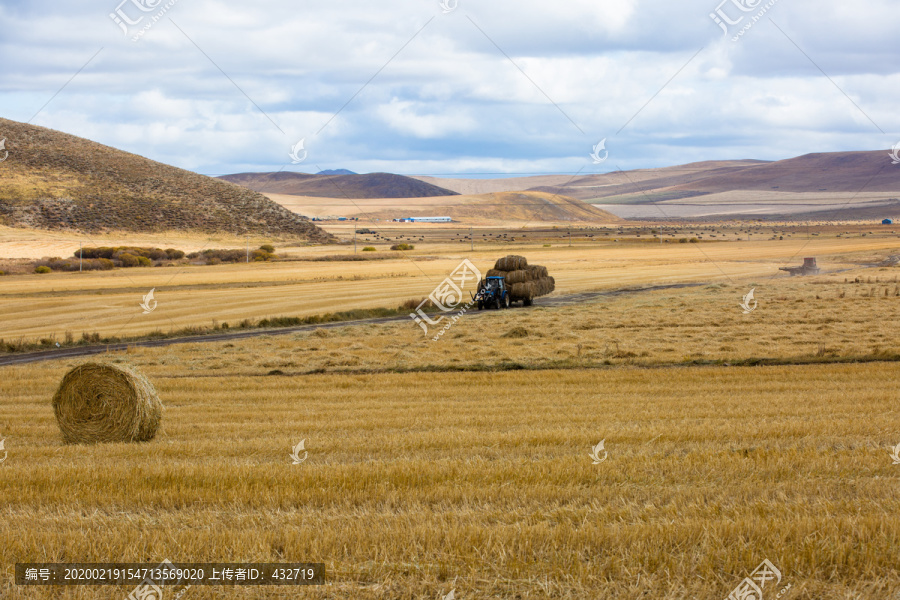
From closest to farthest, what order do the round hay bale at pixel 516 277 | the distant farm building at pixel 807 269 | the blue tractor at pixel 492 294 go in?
1. the blue tractor at pixel 492 294
2. the round hay bale at pixel 516 277
3. the distant farm building at pixel 807 269

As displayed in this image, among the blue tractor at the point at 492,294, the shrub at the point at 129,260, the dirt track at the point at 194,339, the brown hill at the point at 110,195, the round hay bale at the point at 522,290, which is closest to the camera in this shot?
the dirt track at the point at 194,339

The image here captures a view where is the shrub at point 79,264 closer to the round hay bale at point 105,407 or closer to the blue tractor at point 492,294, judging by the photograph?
the blue tractor at point 492,294

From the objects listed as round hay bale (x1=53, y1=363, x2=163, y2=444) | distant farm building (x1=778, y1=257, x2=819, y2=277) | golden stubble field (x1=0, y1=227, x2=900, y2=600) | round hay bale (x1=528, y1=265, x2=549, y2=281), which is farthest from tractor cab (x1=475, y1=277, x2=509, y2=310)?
round hay bale (x1=53, y1=363, x2=163, y2=444)

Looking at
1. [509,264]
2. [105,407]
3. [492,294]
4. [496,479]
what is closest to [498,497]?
[496,479]

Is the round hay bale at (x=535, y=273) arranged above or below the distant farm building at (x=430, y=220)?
below

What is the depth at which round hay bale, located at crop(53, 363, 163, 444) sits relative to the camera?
12.8 meters

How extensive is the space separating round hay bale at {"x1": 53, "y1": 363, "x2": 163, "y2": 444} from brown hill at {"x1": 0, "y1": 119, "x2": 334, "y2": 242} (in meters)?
86.9

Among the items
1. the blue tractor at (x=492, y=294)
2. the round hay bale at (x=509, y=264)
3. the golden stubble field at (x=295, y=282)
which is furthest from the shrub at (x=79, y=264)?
the blue tractor at (x=492, y=294)

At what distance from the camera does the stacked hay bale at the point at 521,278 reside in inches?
1566

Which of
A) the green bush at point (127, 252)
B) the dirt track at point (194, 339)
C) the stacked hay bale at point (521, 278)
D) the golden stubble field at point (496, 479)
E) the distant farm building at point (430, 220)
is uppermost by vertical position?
the distant farm building at point (430, 220)

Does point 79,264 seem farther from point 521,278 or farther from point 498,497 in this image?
point 498,497

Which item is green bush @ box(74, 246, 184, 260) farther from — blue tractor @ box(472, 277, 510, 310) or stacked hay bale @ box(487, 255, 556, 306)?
blue tractor @ box(472, 277, 510, 310)

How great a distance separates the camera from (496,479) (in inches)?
334

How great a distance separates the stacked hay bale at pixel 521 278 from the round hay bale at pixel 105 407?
27958 mm
